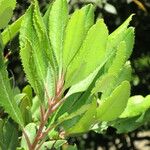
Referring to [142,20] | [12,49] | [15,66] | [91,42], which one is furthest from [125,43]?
[142,20]

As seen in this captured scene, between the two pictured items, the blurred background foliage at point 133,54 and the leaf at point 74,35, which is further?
the blurred background foliage at point 133,54

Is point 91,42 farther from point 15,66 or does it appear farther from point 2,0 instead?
point 15,66

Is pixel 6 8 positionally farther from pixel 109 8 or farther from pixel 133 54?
pixel 133 54

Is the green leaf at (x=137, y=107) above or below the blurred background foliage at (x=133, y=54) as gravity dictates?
above

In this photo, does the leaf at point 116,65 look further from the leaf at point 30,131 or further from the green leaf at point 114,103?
the leaf at point 30,131

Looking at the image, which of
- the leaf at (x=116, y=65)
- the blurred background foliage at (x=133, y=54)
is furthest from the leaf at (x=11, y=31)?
the blurred background foliage at (x=133, y=54)

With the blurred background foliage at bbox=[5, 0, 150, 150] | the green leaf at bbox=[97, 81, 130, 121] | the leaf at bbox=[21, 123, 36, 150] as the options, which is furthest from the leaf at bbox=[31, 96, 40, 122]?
the blurred background foliage at bbox=[5, 0, 150, 150]

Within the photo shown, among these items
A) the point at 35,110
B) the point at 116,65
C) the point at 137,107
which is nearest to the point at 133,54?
the point at 35,110
